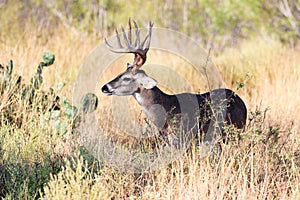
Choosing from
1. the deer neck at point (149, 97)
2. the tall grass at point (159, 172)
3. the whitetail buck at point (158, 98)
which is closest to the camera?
the tall grass at point (159, 172)

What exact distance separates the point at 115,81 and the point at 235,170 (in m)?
1.60

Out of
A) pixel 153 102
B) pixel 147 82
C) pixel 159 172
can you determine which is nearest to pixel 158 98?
pixel 153 102

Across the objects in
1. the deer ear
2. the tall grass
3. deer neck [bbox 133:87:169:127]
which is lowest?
the tall grass

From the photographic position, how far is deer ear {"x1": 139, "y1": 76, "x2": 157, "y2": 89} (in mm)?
5375

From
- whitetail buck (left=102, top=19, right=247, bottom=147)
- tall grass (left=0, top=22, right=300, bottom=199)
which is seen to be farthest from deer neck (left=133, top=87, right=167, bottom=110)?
tall grass (left=0, top=22, right=300, bottom=199)

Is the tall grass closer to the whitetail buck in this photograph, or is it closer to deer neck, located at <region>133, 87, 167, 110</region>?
the whitetail buck

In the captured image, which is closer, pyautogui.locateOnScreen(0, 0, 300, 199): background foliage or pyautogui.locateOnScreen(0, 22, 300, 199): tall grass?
pyautogui.locateOnScreen(0, 22, 300, 199): tall grass

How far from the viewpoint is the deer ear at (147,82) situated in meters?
5.38

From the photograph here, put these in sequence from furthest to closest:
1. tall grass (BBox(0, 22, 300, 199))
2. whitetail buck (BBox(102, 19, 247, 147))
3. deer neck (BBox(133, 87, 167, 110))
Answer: deer neck (BBox(133, 87, 167, 110)) < whitetail buck (BBox(102, 19, 247, 147)) < tall grass (BBox(0, 22, 300, 199))

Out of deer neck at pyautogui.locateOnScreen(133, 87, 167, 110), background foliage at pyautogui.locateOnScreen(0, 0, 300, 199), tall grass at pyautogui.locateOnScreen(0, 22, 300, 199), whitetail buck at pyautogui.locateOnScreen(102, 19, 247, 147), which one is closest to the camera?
tall grass at pyautogui.locateOnScreen(0, 22, 300, 199)

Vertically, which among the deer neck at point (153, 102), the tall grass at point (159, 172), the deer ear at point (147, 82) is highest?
the deer ear at point (147, 82)

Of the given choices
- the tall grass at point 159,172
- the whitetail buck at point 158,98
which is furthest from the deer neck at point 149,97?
the tall grass at point 159,172

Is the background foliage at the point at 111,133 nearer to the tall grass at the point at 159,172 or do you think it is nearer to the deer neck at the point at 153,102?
the tall grass at the point at 159,172

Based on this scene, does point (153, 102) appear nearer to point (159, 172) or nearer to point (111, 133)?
point (111, 133)
